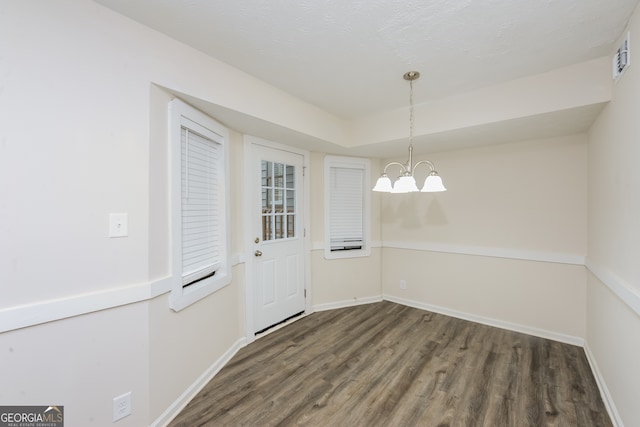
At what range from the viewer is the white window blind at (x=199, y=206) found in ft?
6.52

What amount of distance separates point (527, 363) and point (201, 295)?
2.95 meters

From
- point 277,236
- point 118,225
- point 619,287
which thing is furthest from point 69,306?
point 619,287

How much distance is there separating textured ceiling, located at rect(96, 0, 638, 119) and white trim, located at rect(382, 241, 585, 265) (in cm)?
189

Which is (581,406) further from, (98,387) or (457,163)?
(98,387)

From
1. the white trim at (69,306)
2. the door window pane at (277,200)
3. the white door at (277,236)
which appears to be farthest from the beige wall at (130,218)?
the door window pane at (277,200)

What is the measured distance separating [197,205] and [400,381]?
7.26ft

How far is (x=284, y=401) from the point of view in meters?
1.94

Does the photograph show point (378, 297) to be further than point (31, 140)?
Yes

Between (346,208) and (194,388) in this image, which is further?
(346,208)

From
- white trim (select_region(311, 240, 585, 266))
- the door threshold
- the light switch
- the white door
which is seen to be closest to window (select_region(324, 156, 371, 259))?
white trim (select_region(311, 240, 585, 266))

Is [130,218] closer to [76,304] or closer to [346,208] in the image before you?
[76,304]

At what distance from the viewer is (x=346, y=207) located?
3857 mm

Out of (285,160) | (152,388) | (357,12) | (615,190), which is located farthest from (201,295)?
(615,190)

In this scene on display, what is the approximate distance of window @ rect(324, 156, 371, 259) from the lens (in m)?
3.70
